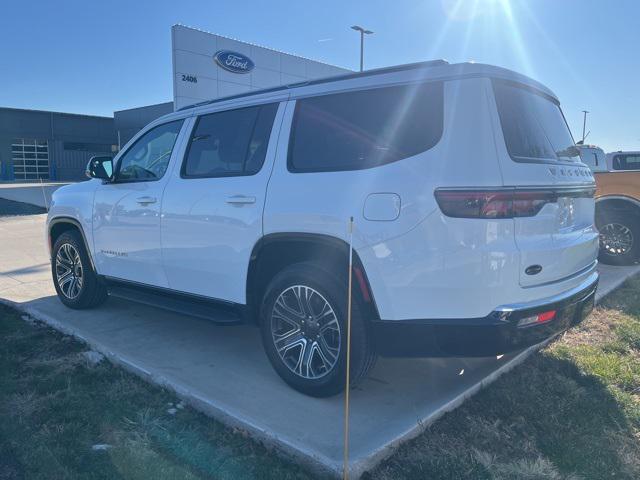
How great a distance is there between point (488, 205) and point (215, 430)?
2027mm

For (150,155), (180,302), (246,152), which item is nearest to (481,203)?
(246,152)

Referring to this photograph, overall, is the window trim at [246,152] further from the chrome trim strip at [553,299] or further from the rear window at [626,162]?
the rear window at [626,162]

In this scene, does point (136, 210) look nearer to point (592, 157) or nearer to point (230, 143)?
point (230, 143)

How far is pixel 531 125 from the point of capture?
335cm

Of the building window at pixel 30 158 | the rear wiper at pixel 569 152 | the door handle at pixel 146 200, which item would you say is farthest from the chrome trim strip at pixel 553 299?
the building window at pixel 30 158

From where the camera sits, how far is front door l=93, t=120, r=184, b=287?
4.59m

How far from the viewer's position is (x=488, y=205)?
112 inches

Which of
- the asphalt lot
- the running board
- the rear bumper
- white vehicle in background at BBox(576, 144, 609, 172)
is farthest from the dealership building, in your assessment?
the rear bumper

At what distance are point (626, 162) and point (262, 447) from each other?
312 inches

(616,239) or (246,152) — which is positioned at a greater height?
(246,152)

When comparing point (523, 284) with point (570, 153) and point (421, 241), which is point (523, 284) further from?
point (570, 153)

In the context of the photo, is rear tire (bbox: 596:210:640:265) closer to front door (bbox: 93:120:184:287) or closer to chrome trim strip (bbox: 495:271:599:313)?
chrome trim strip (bbox: 495:271:599:313)

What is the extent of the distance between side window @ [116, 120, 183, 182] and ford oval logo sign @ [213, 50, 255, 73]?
14908 millimetres

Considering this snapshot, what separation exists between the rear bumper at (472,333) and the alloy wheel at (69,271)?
3.75m
